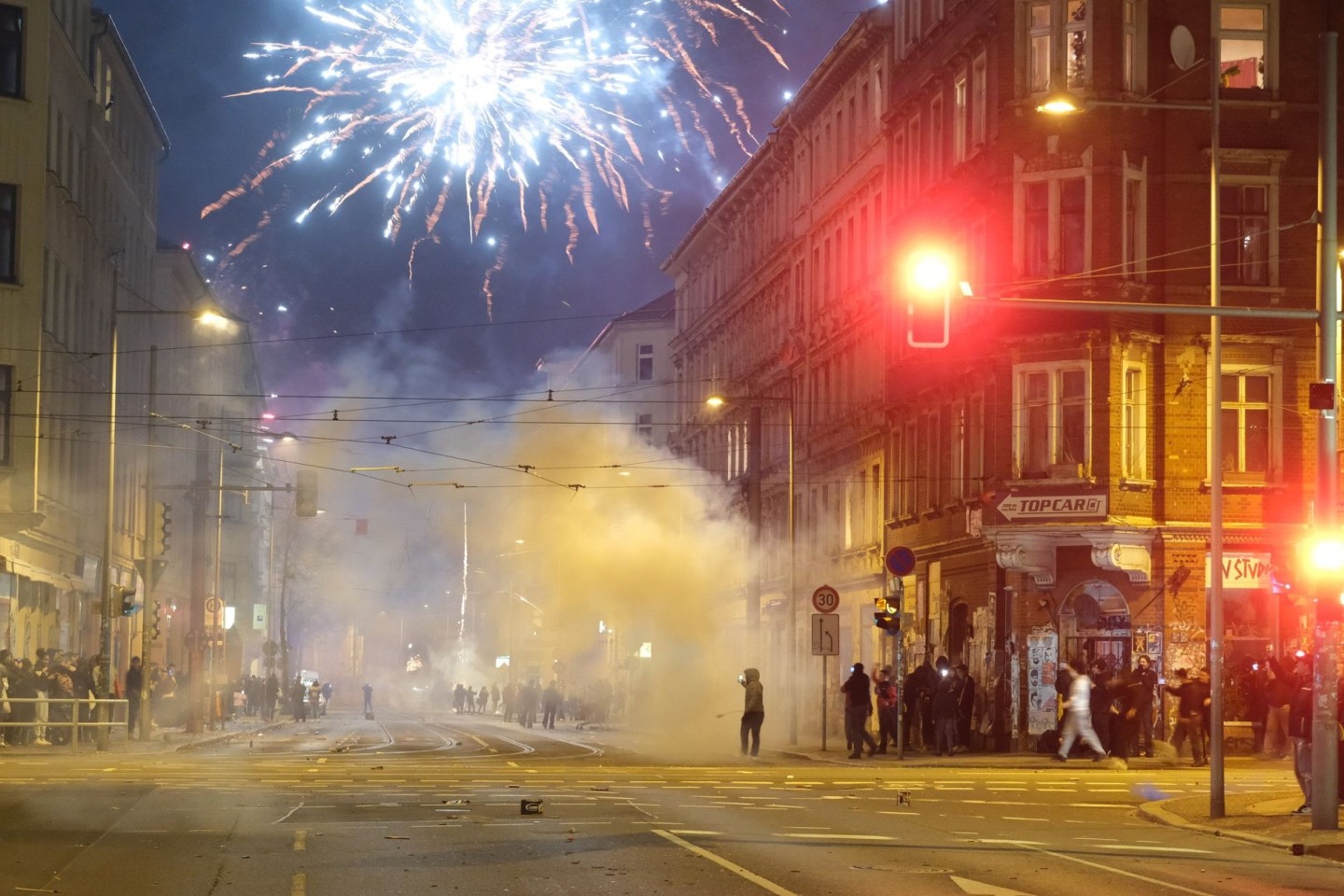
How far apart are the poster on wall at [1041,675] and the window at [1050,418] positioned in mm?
3273

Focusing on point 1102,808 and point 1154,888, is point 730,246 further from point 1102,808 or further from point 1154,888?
point 1154,888

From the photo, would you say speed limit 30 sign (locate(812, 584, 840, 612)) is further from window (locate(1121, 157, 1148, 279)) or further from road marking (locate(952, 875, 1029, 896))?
road marking (locate(952, 875, 1029, 896))

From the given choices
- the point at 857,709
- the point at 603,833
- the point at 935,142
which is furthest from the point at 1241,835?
the point at 935,142

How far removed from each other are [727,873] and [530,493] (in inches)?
2695

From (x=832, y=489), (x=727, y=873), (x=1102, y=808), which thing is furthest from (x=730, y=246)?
(x=727, y=873)

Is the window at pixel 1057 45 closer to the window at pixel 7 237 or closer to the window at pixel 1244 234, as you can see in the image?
the window at pixel 1244 234

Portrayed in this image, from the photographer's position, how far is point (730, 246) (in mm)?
76938

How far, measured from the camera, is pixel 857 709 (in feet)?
124

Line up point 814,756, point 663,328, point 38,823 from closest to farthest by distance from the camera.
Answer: point 38,823, point 814,756, point 663,328

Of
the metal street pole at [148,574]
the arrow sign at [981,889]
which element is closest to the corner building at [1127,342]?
the metal street pole at [148,574]

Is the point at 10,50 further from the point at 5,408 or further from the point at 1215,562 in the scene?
the point at 1215,562

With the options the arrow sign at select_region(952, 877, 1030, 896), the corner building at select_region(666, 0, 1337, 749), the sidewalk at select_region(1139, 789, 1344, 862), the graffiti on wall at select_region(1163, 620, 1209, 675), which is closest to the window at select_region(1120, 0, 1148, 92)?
the corner building at select_region(666, 0, 1337, 749)

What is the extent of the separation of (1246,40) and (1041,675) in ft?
44.1

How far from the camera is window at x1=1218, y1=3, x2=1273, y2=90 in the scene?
132ft
